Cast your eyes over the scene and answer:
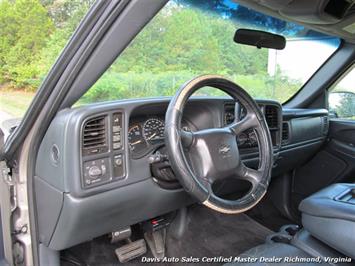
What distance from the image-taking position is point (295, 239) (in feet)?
4.84

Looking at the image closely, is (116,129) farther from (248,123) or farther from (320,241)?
(320,241)

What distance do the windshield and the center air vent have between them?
109 mm

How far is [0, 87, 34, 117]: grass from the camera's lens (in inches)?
54.9

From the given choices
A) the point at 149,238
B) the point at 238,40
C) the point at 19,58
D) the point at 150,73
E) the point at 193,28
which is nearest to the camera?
the point at 19,58

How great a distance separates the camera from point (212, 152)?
1417 mm

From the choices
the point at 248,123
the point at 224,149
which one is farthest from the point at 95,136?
the point at 248,123

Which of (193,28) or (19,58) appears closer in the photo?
(19,58)

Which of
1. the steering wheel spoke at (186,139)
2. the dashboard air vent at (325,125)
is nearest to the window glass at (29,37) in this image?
the steering wheel spoke at (186,139)

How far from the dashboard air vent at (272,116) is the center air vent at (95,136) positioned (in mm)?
1222

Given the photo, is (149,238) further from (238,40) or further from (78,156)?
(238,40)

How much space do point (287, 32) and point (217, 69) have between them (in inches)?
28.9

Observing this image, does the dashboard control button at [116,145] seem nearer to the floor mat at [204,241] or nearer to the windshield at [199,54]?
the windshield at [199,54]

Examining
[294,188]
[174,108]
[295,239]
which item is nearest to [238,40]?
[174,108]

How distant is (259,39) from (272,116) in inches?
20.1
